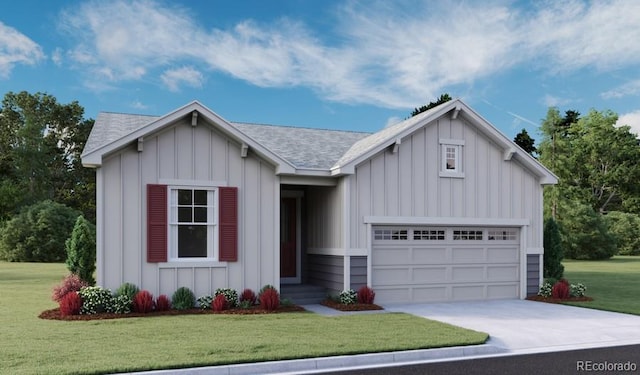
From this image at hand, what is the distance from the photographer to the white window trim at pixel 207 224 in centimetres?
1268

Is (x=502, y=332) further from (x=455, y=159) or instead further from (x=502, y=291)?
(x=455, y=159)

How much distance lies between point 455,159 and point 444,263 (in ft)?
8.92

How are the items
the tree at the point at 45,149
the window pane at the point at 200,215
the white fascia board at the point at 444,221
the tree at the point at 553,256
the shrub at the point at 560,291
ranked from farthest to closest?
the tree at the point at 45,149 < the tree at the point at 553,256 < the shrub at the point at 560,291 < the white fascia board at the point at 444,221 < the window pane at the point at 200,215

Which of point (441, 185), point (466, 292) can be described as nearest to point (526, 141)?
point (466, 292)

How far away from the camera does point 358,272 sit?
45.8ft

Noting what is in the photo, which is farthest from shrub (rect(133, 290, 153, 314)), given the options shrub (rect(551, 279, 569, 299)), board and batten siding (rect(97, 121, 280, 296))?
shrub (rect(551, 279, 569, 299))

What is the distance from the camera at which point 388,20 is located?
72.8 feet

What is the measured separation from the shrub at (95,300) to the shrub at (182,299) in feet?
4.24

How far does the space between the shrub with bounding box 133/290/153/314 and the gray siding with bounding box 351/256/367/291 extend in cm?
470

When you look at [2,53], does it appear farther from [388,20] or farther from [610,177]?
[610,177]

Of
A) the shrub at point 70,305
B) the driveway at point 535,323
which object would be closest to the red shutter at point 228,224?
the shrub at point 70,305

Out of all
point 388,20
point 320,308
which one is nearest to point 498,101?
point 388,20

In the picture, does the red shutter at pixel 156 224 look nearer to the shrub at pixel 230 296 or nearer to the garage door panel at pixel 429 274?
the shrub at pixel 230 296

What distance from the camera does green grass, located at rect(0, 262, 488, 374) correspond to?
7621mm
